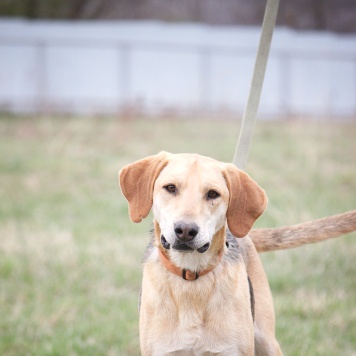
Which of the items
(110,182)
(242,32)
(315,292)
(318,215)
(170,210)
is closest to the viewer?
(170,210)

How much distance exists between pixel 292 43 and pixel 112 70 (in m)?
5.99

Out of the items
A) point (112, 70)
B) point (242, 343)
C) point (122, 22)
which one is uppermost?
point (242, 343)

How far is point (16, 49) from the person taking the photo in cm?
1978

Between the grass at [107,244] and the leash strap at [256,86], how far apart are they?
5.71ft

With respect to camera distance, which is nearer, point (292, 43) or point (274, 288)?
point (274, 288)

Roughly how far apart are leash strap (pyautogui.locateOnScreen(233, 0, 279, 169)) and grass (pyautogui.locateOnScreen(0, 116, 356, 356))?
1.74 meters

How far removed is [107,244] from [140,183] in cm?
368

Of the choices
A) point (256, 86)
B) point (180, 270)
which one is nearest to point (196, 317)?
point (180, 270)

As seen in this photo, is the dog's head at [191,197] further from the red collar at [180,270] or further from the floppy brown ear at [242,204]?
the red collar at [180,270]

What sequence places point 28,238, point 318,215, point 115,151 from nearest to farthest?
point 28,238 < point 318,215 < point 115,151

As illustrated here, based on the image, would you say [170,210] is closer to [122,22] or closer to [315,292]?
[315,292]

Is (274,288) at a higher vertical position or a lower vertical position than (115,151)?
higher

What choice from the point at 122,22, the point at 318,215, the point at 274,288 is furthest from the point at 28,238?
the point at 122,22

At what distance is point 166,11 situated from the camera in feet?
70.7
